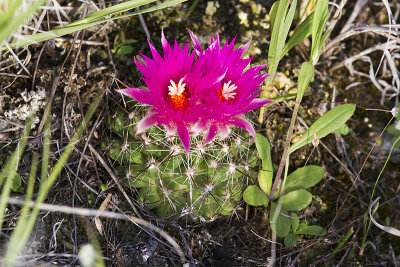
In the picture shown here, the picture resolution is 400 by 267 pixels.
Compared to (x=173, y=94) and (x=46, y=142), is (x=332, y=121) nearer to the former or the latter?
(x=173, y=94)

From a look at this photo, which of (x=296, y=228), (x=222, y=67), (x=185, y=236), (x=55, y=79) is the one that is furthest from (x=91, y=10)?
(x=296, y=228)

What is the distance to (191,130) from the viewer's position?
1.71m

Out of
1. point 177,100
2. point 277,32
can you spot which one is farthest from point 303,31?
point 177,100

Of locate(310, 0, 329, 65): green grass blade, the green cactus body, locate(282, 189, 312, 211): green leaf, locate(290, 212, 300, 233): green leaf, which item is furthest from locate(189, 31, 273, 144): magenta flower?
locate(290, 212, 300, 233): green leaf

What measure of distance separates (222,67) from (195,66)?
0.12m

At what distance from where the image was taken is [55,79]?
233cm

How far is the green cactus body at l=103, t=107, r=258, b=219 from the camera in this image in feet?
6.23

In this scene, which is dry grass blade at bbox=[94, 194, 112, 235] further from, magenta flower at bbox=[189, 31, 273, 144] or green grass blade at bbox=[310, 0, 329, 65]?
green grass blade at bbox=[310, 0, 329, 65]

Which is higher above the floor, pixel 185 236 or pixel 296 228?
pixel 185 236

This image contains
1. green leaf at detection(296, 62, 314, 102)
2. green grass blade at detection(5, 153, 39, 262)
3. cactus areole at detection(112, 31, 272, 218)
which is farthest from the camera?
green leaf at detection(296, 62, 314, 102)

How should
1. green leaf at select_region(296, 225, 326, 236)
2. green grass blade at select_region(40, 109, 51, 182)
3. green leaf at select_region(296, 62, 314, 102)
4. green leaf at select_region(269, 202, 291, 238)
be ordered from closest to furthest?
green leaf at select_region(296, 62, 314, 102) → green grass blade at select_region(40, 109, 51, 182) → green leaf at select_region(269, 202, 291, 238) → green leaf at select_region(296, 225, 326, 236)

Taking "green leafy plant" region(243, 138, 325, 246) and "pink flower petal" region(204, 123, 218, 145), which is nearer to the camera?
"pink flower petal" region(204, 123, 218, 145)

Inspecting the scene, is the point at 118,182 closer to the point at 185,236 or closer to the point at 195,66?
the point at 185,236

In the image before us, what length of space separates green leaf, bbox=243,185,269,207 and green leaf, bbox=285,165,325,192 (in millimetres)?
188
